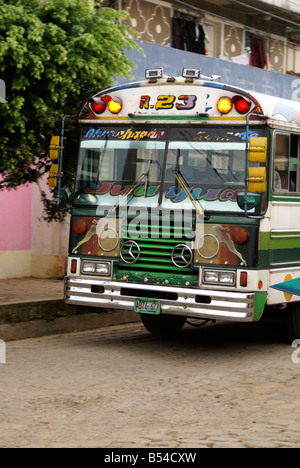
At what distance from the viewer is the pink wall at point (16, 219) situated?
15.3 m

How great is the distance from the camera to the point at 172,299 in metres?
9.10

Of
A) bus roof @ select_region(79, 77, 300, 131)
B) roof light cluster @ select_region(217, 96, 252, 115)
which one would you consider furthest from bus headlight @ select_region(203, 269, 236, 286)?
roof light cluster @ select_region(217, 96, 252, 115)

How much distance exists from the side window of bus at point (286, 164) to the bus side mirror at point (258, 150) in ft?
2.17

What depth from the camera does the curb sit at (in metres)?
10.2

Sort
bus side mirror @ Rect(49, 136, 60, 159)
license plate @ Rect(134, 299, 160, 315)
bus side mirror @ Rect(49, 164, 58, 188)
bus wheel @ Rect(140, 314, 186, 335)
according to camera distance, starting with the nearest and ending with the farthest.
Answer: license plate @ Rect(134, 299, 160, 315) < bus side mirror @ Rect(49, 136, 60, 159) < bus side mirror @ Rect(49, 164, 58, 188) < bus wheel @ Rect(140, 314, 186, 335)

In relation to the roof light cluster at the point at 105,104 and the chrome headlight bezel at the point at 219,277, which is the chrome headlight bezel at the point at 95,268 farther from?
the roof light cluster at the point at 105,104

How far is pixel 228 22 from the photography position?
21266mm

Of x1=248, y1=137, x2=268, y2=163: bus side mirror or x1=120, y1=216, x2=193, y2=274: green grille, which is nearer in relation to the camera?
x1=248, y1=137, x2=268, y2=163: bus side mirror

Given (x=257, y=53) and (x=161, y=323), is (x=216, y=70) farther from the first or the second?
(x=161, y=323)

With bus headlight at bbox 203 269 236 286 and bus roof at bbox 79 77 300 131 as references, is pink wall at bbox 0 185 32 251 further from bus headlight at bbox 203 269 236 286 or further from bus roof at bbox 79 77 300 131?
bus headlight at bbox 203 269 236 286

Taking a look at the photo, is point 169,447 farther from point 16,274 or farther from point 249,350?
point 16,274

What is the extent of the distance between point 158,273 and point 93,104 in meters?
2.20

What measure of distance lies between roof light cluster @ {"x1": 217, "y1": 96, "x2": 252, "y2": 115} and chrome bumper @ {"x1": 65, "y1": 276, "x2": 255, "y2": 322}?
77.5 inches

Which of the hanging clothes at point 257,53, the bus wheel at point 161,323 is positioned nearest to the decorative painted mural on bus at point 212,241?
the bus wheel at point 161,323
